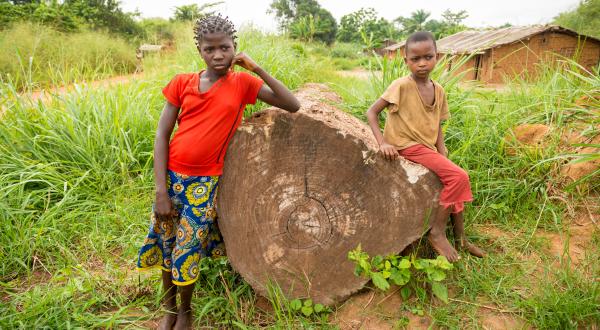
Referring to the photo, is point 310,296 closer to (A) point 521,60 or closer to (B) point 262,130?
(B) point 262,130

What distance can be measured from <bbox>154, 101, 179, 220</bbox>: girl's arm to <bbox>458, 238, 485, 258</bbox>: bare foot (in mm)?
1481

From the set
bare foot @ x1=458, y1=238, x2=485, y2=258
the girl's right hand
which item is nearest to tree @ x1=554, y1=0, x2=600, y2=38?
bare foot @ x1=458, y1=238, x2=485, y2=258

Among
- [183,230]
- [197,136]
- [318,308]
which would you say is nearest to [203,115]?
[197,136]

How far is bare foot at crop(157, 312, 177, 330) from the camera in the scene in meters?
1.73

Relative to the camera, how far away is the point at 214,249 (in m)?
1.90

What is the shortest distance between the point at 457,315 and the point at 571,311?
0.44 metres

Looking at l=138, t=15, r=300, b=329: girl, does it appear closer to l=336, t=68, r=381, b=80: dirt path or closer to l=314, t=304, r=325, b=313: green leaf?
l=314, t=304, r=325, b=313: green leaf

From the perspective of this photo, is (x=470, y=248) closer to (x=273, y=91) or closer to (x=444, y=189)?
(x=444, y=189)

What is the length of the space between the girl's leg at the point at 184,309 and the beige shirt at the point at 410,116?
1.24 metres

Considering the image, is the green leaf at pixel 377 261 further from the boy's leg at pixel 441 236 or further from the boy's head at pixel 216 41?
the boy's head at pixel 216 41

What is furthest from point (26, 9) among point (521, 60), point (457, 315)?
point (457, 315)

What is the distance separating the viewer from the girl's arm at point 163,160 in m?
1.57

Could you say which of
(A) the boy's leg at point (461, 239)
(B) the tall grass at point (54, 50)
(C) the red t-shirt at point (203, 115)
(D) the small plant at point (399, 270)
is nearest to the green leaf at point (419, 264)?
(D) the small plant at point (399, 270)

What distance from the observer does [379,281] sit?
5.27 ft
